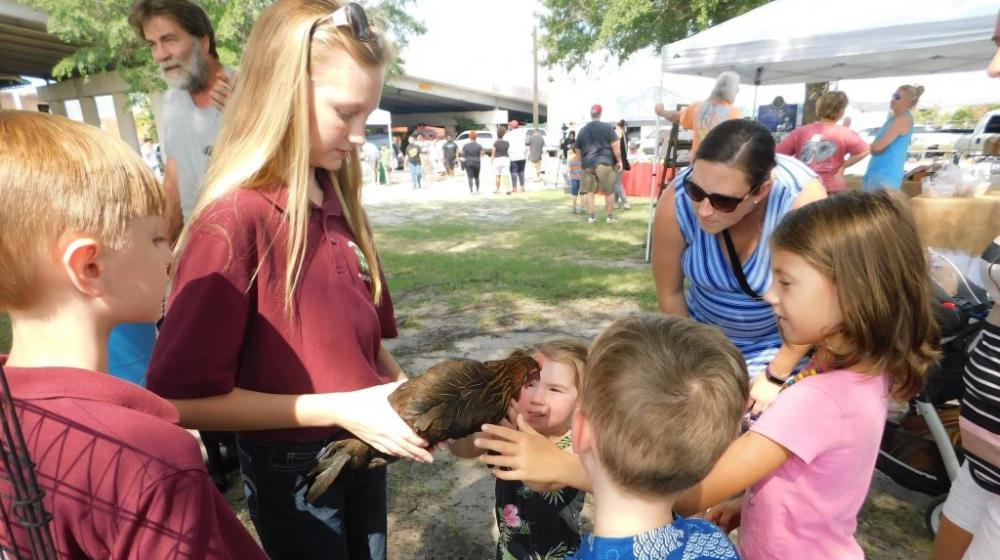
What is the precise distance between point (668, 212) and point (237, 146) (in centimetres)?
188

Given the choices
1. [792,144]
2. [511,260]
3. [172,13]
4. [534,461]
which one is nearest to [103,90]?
[511,260]

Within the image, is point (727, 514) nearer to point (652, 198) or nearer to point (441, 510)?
point (441, 510)

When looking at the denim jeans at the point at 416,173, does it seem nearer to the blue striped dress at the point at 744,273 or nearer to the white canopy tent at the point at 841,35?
the white canopy tent at the point at 841,35

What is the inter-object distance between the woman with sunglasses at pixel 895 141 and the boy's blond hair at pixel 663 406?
664cm

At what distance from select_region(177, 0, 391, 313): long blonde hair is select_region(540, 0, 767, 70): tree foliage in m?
19.3

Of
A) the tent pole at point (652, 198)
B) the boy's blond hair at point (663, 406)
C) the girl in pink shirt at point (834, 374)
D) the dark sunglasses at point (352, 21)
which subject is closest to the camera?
the boy's blond hair at point (663, 406)

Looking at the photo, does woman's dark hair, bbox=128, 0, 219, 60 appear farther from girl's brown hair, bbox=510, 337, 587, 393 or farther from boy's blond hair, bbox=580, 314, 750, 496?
boy's blond hair, bbox=580, 314, 750, 496

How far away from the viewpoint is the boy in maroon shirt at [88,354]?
817mm

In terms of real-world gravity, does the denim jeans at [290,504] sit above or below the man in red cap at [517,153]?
below

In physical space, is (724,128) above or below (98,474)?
above

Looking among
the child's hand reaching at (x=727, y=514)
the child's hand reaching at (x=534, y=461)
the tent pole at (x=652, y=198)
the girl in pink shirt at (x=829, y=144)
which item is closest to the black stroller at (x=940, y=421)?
the child's hand reaching at (x=727, y=514)

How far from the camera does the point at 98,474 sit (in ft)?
2.67

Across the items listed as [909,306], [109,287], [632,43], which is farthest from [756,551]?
[632,43]

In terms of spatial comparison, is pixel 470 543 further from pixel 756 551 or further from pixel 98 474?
pixel 98 474
